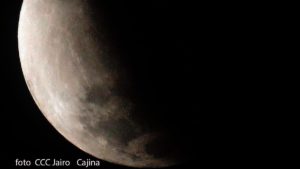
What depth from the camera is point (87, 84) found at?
1.65 metres

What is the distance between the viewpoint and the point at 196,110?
1.59m

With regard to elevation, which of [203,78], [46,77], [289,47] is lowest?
[203,78]

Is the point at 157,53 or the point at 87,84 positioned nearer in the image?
the point at 157,53

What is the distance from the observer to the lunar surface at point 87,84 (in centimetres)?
158

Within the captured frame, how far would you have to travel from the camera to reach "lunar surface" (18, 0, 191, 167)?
62.3 inches

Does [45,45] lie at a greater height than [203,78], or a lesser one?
greater

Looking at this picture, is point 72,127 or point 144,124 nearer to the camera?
point 144,124

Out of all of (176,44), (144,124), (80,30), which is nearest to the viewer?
(176,44)

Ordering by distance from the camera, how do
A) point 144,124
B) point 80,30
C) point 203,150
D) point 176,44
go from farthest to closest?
point 203,150 → point 144,124 → point 80,30 → point 176,44

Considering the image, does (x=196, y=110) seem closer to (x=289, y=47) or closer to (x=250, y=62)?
(x=250, y=62)

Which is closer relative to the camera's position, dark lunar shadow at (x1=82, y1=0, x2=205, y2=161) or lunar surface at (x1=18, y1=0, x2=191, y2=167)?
dark lunar shadow at (x1=82, y1=0, x2=205, y2=161)

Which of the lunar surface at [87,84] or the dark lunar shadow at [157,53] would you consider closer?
the dark lunar shadow at [157,53]

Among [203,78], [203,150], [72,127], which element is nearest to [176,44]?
[203,78]

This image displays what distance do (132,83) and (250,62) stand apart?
58 cm
